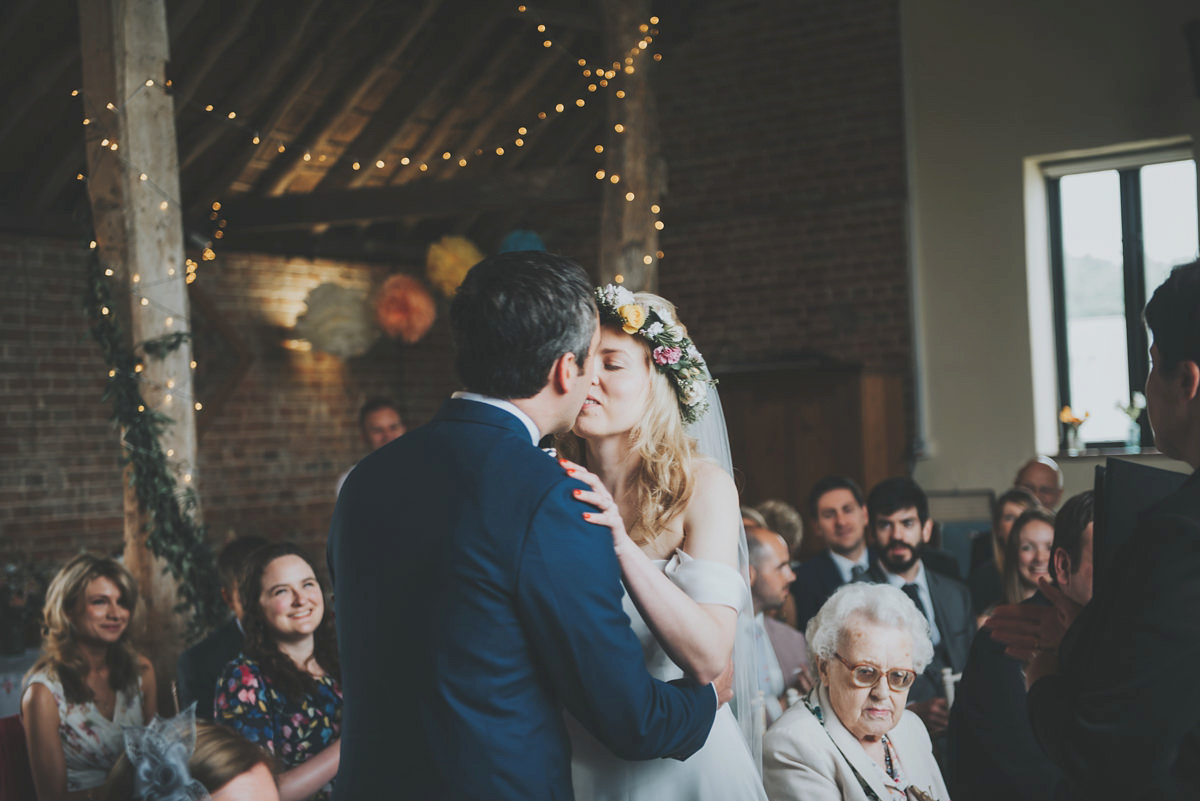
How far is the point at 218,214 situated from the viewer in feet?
24.9

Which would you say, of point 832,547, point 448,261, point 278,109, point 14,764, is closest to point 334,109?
point 278,109

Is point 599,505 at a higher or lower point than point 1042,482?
higher

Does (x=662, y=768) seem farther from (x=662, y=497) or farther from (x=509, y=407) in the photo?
(x=509, y=407)

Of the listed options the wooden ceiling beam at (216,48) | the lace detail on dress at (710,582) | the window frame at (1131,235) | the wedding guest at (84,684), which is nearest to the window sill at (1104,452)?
the window frame at (1131,235)

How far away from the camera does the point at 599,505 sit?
4.95 ft

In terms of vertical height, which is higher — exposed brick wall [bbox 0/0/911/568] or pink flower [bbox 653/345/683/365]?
exposed brick wall [bbox 0/0/911/568]

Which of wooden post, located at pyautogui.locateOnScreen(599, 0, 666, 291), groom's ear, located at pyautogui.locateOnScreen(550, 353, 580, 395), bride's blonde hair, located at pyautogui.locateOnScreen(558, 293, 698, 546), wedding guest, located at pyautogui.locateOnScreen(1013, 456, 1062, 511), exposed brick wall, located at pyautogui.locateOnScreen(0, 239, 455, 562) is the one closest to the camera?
groom's ear, located at pyautogui.locateOnScreen(550, 353, 580, 395)

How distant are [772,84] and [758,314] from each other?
170 centimetres

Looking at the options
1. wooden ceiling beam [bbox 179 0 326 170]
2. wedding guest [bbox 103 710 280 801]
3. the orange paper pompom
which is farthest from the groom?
the orange paper pompom

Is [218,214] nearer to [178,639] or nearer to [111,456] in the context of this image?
[111,456]

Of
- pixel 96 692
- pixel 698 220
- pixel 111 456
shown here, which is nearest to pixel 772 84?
pixel 698 220

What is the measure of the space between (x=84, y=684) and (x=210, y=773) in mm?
1837

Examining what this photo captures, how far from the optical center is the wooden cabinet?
7441 millimetres

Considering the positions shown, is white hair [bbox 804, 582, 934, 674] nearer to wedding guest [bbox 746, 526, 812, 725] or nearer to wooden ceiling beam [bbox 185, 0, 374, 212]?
wedding guest [bbox 746, 526, 812, 725]
